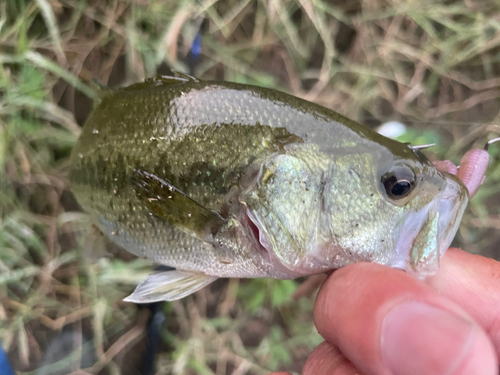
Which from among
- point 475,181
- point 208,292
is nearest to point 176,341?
point 208,292

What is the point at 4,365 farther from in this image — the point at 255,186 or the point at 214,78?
the point at 214,78

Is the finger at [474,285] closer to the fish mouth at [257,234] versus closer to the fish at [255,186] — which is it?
the fish at [255,186]

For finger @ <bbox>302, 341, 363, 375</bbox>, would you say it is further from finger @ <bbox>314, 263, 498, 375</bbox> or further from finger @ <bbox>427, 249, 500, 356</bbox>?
finger @ <bbox>427, 249, 500, 356</bbox>

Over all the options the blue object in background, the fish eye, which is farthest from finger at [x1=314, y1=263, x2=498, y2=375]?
the blue object in background

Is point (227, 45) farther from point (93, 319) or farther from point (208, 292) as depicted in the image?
point (93, 319)

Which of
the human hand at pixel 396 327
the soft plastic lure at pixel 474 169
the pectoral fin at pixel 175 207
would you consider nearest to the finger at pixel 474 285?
the human hand at pixel 396 327

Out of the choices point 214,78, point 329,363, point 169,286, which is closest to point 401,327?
point 329,363
